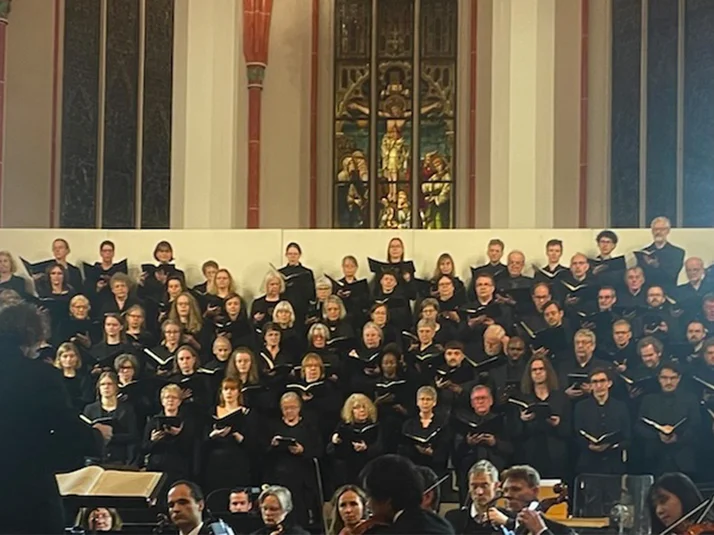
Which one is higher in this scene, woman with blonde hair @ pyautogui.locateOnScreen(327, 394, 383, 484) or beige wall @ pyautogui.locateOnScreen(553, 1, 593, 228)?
beige wall @ pyautogui.locateOnScreen(553, 1, 593, 228)

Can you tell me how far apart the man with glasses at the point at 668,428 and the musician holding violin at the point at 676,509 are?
3.65 ft

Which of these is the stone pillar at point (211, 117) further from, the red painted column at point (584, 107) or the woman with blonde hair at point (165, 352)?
the red painted column at point (584, 107)

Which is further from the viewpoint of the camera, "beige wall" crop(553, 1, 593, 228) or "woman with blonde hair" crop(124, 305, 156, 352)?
"beige wall" crop(553, 1, 593, 228)

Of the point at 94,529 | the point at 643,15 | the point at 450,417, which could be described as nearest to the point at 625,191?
the point at 643,15

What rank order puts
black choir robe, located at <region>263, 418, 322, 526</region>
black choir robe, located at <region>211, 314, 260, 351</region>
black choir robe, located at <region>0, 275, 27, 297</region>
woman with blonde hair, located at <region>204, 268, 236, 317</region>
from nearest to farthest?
black choir robe, located at <region>263, 418, 322, 526</region>, black choir robe, located at <region>211, 314, 260, 351</region>, woman with blonde hair, located at <region>204, 268, 236, 317</region>, black choir robe, located at <region>0, 275, 27, 297</region>

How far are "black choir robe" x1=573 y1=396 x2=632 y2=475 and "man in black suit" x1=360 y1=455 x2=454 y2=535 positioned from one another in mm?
4247

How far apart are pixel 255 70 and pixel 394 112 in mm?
1838

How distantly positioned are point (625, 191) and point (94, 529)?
6661mm

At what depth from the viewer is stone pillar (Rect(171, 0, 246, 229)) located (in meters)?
12.4

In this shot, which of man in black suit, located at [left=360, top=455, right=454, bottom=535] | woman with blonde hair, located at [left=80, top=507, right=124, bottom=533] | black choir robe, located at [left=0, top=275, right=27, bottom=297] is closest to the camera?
man in black suit, located at [left=360, top=455, right=454, bottom=535]

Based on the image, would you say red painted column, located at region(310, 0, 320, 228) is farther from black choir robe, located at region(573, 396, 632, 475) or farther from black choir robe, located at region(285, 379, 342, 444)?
black choir robe, located at region(573, 396, 632, 475)

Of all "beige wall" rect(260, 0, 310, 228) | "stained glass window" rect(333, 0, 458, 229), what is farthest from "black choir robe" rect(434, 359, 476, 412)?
"stained glass window" rect(333, 0, 458, 229)

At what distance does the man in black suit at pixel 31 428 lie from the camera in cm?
555

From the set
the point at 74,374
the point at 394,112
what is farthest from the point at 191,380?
the point at 394,112
